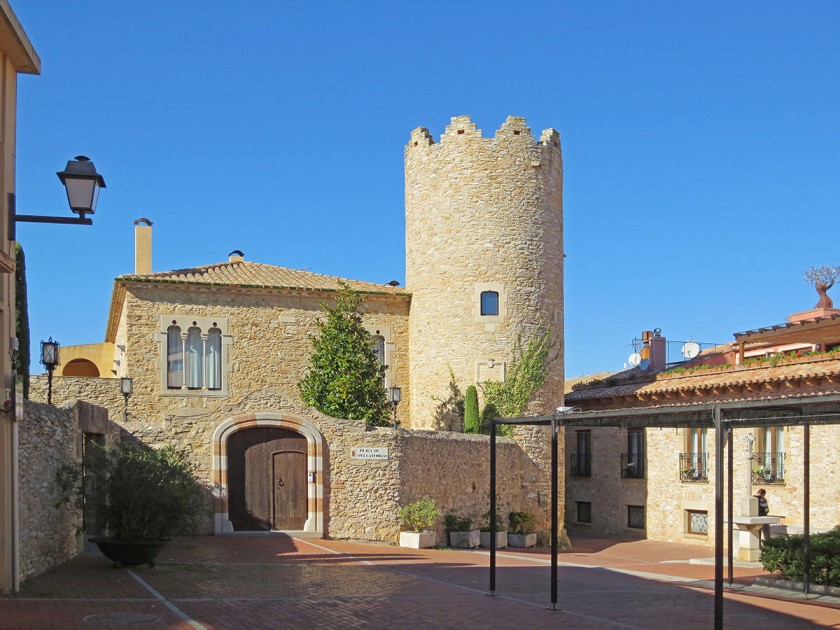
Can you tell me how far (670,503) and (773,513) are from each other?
378 centimetres

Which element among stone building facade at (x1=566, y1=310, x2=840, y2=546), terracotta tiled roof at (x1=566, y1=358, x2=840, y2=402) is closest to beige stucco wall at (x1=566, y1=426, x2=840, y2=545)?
stone building facade at (x1=566, y1=310, x2=840, y2=546)

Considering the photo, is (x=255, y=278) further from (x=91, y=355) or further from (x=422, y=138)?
(x=91, y=355)

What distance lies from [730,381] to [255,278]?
45.2ft

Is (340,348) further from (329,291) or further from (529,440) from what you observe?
(529,440)

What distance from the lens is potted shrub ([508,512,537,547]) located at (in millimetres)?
25359

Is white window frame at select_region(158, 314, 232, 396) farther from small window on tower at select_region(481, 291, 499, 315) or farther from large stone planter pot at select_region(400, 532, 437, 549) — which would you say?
large stone planter pot at select_region(400, 532, 437, 549)

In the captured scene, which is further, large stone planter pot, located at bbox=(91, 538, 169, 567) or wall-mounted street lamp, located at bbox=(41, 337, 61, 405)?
wall-mounted street lamp, located at bbox=(41, 337, 61, 405)

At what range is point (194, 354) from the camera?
1107 inches

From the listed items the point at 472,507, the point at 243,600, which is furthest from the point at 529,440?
the point at 243,600

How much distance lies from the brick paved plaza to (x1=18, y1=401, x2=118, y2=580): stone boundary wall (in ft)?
1.16

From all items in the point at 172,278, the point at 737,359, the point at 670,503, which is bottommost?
the point at 670,503

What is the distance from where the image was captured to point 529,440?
89.6 ft

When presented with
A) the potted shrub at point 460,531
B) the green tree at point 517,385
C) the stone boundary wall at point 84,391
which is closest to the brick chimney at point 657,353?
the green tree at point 517,385

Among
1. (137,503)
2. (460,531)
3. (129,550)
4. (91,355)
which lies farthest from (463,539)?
(91,355)
